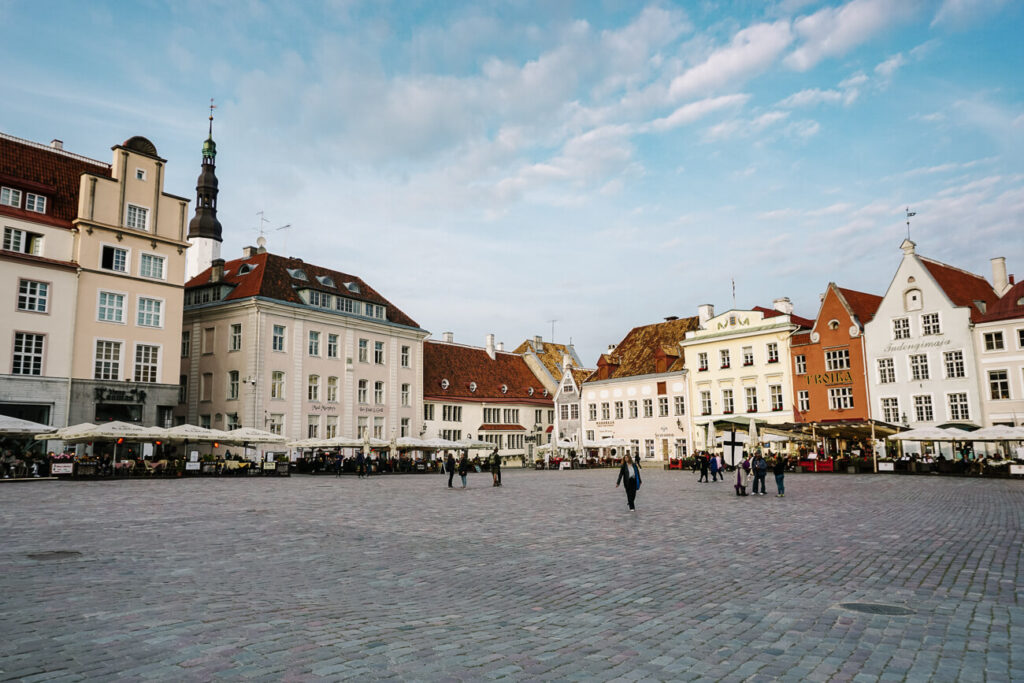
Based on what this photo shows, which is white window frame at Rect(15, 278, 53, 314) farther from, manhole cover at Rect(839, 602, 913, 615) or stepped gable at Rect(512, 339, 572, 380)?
stepped gable at Rect(512, 339, 572, 380)

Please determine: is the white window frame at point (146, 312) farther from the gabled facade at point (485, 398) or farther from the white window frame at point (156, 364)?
the gabled facade at point (485, 398)

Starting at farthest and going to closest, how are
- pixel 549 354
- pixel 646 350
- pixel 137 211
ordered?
pixel 549 354, pixel 646 350, pixel 137 211

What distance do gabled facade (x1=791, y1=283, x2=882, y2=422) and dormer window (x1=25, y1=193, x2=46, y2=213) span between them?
161 ft

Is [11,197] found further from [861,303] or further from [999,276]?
[999,276]

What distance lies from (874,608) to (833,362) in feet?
154

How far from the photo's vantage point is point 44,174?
4112 centimetres

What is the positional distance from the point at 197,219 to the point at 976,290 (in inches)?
3010

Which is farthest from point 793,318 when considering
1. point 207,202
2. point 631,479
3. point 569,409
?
point 207,202

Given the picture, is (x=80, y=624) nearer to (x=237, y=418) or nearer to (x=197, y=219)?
(x=237, y=418)

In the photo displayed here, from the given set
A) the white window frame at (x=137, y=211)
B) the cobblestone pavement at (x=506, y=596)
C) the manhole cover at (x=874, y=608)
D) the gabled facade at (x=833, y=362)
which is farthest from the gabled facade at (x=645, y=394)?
the manhole cover at (x=874, y=608)

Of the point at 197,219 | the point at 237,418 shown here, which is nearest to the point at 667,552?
the point at 237,418

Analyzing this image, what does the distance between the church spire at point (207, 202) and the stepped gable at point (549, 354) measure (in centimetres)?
3779

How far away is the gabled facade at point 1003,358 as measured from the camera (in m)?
41.5

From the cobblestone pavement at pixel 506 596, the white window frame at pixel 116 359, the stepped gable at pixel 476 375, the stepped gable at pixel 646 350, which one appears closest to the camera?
the cobblestone pavement at pixel 506 596
